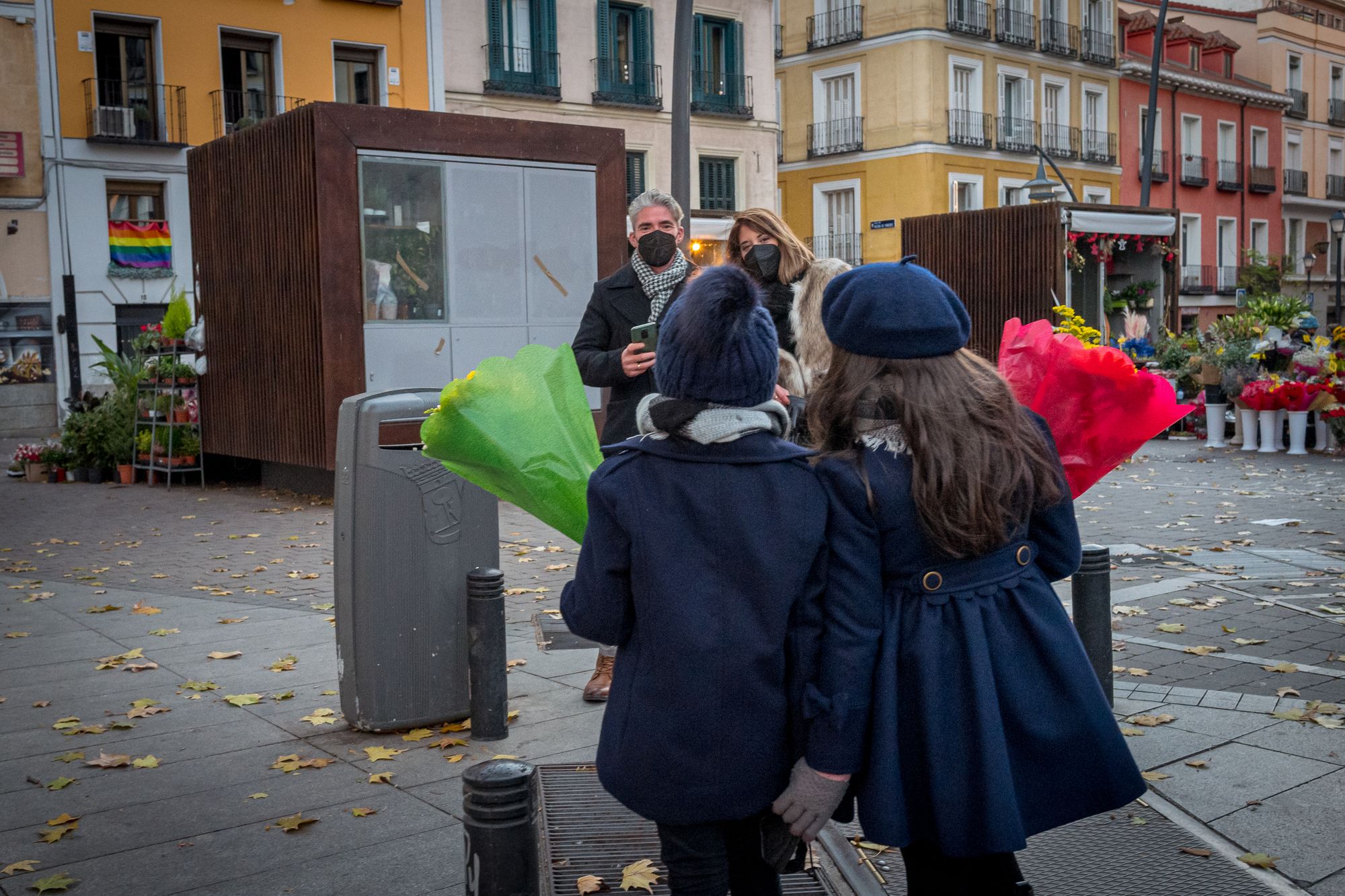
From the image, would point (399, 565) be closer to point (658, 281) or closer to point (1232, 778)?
point (658, 281)

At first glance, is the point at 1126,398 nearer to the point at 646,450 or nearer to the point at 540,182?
the point at 646,450

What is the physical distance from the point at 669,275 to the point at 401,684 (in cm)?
188

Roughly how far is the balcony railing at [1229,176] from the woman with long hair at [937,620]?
47885 mm

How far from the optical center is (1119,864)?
→ 3748 mm

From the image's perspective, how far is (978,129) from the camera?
38.9 meters

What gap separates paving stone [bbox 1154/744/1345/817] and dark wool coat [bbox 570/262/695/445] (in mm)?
2268

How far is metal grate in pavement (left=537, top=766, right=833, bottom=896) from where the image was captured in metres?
3.69

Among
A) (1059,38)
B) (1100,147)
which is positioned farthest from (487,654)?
(1100,147)

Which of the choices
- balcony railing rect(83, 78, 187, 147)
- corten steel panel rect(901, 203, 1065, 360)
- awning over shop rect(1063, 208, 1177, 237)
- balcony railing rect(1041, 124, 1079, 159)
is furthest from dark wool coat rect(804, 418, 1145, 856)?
balcony railing rect(1041, 124, 1079, 159)

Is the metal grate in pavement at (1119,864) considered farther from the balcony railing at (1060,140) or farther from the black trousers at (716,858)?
the balcony railing at (1060,140)

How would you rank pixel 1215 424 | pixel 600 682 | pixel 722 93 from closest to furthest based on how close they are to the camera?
1. pixel 600 682
2. pixel 1215 424
3. pixel 722 93

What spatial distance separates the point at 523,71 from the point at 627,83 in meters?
2.79

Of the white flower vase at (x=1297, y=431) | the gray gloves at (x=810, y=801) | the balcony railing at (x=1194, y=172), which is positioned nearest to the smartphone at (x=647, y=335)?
the gray gloves at (x=810, y=801)

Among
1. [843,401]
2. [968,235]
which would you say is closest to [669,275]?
[843,401]
